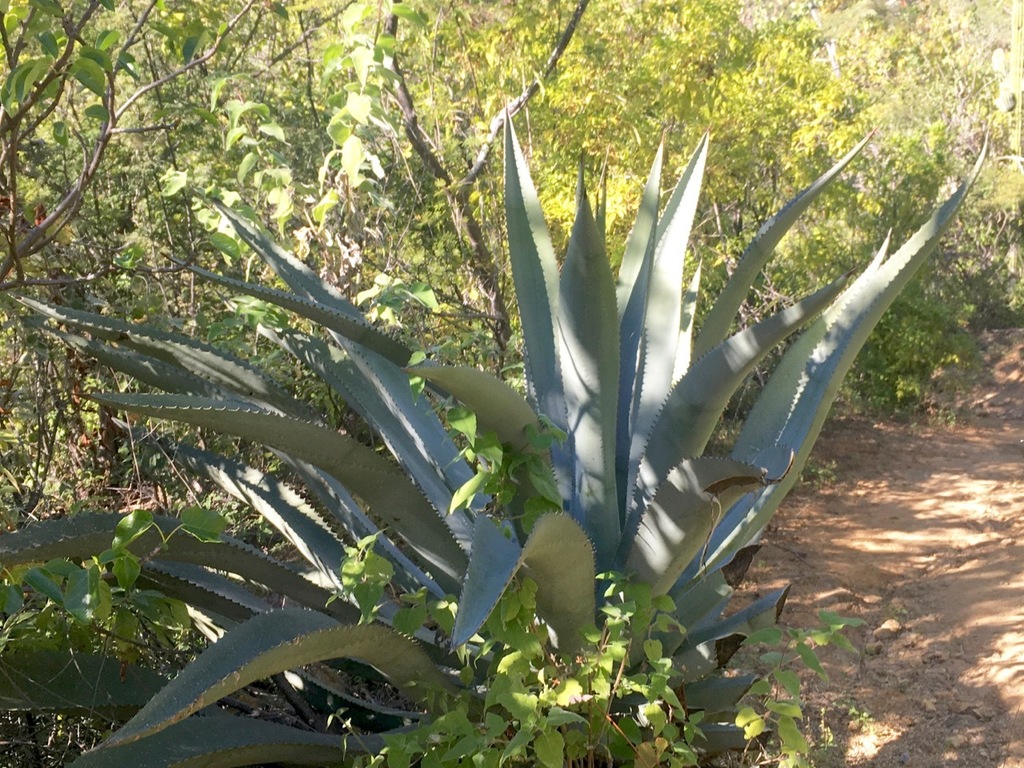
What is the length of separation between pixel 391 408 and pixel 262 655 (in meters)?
0.81

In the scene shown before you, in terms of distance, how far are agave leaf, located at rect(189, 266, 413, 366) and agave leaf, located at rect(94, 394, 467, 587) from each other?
165 mm

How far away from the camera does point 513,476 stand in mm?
1698

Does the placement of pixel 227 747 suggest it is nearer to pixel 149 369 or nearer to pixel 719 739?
pixel 149 369

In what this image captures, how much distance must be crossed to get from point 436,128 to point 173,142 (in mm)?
1039

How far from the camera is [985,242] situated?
1048 cm

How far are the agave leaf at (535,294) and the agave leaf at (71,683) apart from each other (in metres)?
0.91

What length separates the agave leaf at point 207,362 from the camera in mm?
1851

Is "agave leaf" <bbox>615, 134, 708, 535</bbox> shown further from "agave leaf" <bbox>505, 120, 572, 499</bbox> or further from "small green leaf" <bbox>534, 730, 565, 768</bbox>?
"small green leaf" <bbox>534, 730, 565, 768</bbox>

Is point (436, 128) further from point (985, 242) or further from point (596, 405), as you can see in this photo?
point (985, 242)

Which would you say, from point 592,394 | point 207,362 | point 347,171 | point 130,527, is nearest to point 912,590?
point 592,394

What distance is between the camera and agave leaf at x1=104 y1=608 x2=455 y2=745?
1167mm

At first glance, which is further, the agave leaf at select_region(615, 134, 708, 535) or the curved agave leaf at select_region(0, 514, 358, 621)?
the agave leaf at select_region(615, 134, 708, 535)

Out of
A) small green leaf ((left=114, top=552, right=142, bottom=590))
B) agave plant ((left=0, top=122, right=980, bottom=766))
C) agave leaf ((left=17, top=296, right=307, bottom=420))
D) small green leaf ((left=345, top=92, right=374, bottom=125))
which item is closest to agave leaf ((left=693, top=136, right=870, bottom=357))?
agave plant ((left=0, top=122, right=980, bottom=766))

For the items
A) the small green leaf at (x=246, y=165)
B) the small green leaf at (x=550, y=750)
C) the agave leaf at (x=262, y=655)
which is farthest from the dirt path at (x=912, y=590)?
the small green leaf at (x=246, y=165)
